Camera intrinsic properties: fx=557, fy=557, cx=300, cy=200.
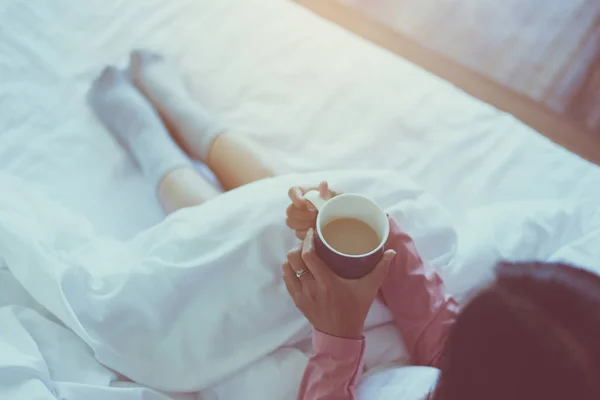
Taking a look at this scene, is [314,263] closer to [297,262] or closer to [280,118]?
[297,262]

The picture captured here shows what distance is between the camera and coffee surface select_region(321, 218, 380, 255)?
682 millimetres

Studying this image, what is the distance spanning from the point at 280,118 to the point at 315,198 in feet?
1.54

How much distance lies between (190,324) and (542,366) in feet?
1.66

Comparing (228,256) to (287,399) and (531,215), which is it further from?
(531,215)

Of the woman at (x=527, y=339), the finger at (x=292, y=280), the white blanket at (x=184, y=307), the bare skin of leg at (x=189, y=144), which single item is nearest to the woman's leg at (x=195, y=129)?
the bare skin of leg at (x=189, y=144)

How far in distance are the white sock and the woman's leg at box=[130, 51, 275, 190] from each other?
25mm

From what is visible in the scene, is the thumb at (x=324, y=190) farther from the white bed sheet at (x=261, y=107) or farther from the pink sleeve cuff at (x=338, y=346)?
the white bed sheet at (x=261, y=107)

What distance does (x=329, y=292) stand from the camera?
667 mm

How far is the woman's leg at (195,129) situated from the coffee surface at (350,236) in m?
0.33

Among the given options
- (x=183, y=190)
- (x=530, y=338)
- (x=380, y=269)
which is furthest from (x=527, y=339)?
(x=183, y=190)

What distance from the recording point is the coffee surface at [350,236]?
682 mm

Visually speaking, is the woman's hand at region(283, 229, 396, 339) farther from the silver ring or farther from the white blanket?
the white blanket

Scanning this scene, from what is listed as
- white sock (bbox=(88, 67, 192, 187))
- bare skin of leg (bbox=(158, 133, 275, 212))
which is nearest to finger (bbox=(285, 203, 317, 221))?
bare skin of leg (bbox=(158, 133, 275, 212))

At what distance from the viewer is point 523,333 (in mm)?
407
